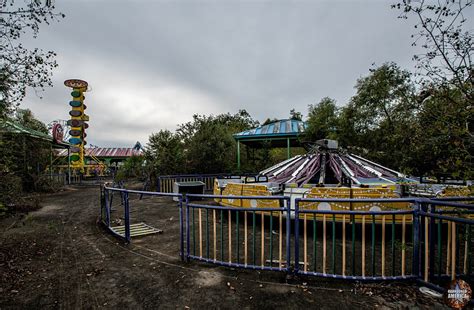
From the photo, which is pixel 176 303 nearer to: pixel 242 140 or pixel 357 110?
pixel 357 110

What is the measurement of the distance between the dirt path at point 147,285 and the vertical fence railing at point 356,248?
10.9 inches

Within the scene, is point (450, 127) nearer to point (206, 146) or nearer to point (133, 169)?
point (206, 146)

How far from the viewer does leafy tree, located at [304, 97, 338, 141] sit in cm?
1466

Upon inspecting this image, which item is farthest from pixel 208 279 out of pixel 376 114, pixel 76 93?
pixel 76 93

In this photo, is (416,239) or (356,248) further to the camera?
(356,248)

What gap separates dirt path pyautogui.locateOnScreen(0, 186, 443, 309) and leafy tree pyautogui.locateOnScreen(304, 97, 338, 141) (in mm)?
12340

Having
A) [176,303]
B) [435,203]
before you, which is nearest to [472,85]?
[435,203]

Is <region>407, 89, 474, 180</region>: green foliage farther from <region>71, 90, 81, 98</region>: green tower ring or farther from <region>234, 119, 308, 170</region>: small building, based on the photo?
<region>71, 90, 81, 98</region>: green tower ring

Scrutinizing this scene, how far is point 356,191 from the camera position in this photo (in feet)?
17.8

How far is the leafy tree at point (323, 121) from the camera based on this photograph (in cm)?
1466

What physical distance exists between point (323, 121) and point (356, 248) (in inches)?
460

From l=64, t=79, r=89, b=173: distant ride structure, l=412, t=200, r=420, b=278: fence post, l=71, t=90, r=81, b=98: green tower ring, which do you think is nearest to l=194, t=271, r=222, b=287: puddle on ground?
l=412, t=200, r=420, b=278: fence post

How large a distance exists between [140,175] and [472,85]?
611 inches

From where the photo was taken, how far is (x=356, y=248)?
4.53 meters
